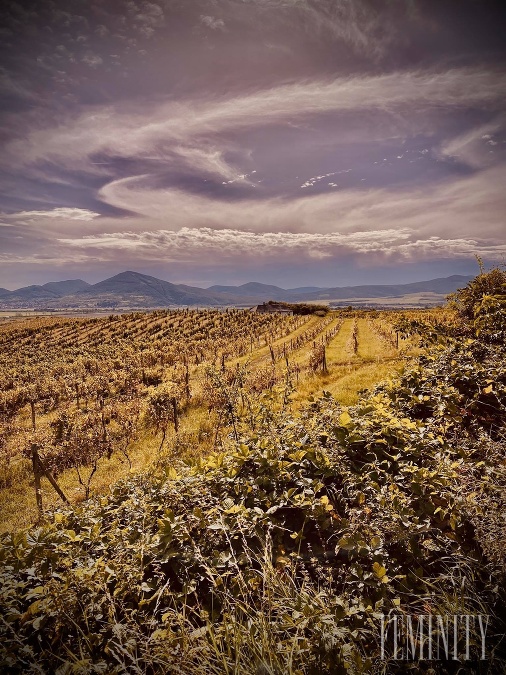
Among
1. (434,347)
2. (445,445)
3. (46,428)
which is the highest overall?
(434,347)

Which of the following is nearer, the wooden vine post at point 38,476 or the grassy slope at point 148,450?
the wooden vine post at point 38,476

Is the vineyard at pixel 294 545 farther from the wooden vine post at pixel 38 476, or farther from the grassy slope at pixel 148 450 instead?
the grassy slope at pixel 148 450

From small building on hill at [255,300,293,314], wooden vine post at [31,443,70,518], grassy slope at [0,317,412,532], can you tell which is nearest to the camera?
wooden vine post at [31,443,70,518]

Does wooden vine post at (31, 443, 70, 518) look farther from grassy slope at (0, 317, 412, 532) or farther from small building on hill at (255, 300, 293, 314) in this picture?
small building on hill at (255, 300, 293, 314)

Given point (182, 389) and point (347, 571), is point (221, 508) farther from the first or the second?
point (182, 389)

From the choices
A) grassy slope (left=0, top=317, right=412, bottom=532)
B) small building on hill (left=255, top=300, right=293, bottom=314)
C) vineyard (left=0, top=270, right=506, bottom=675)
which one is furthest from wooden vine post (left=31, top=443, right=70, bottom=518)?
small building on hill (left=255, top=300, right=293, bottom=314)

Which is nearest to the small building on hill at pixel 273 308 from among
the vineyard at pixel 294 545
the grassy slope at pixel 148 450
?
the grassy slope at pixel 148 450

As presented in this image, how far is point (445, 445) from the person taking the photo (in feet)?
16.0

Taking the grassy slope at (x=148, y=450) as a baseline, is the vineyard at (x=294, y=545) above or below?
above

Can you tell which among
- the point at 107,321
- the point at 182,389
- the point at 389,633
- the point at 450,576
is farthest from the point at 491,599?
the point at 107,321

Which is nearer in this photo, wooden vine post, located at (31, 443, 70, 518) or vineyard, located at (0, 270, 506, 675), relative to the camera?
vineyard, located at (0, 270, 506, 675)

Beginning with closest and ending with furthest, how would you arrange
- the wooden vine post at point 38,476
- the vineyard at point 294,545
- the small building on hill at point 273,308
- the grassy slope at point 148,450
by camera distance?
the vineyard at point 294,545 → the wooden vine post at point 38,476 → the grassy slope at point 148,450 → the small building on hill at point 273,308

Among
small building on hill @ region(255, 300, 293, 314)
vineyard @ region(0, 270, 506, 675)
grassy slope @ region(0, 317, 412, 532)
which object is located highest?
small building on hill @ region(255, 300, 293, 314)

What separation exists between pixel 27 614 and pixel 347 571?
3.07 meters
